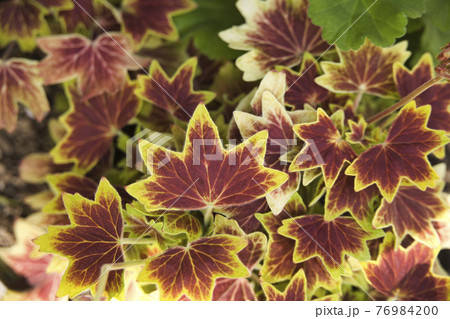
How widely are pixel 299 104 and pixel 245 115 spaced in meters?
0.09

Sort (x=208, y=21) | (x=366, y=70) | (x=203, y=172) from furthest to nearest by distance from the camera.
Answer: (x=208, y=21) → (x=366, y=70) → (x=203, y=172)

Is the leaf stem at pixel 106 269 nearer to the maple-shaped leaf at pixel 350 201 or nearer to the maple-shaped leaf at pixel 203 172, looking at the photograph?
the maple-shaped leaf at pixel 203 172

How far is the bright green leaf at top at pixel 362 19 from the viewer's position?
1.79 ft

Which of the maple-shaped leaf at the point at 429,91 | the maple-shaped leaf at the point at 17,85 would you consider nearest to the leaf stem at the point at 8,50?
the maple-shaped leaf at the point at 17,85

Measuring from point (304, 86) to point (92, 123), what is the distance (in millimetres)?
304

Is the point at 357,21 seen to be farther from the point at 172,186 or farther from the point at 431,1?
the point at 172,186

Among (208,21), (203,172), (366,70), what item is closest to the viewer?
(203,172)

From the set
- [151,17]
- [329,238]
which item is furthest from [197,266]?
[151,17]

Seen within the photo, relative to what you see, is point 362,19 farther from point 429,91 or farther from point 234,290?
point 234,290

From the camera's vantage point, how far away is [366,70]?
0.59 meters

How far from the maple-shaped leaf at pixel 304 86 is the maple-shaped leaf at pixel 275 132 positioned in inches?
2.1

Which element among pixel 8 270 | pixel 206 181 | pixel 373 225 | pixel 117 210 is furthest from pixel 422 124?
pixel 8 270

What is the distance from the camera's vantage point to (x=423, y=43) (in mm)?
651

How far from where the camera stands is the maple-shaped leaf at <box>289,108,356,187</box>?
1.68ft
